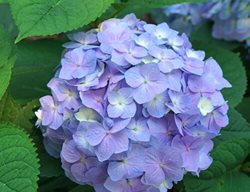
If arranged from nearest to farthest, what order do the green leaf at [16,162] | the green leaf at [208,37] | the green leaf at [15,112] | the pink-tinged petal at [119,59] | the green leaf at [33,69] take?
the green leaf at [16,162] → the pink-tinged petal at [119,59] → the green leaf at [15,112] → the green leaf at [33,69] → the green leaf at [208,37]

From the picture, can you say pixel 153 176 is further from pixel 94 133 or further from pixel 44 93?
pixel 44 93

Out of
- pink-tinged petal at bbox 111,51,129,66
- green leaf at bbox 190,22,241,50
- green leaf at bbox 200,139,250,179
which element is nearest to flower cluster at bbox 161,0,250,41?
green leaf at bbox 190,22,241,50

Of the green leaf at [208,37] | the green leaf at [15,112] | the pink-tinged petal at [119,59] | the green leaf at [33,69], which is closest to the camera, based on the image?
the pink-tinged petal at [119,59]

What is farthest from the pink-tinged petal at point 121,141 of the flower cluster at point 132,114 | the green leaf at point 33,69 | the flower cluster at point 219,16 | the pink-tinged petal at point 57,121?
the flower cluster at point 219,16

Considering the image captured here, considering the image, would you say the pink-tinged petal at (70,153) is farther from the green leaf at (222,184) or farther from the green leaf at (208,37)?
the green leaf at (208,37)

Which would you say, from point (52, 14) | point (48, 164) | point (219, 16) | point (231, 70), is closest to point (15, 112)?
point (48, 164)

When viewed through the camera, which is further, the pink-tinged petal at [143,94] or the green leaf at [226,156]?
the green leaf at [226,156]

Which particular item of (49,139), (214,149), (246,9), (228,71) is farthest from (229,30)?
(49,139)
